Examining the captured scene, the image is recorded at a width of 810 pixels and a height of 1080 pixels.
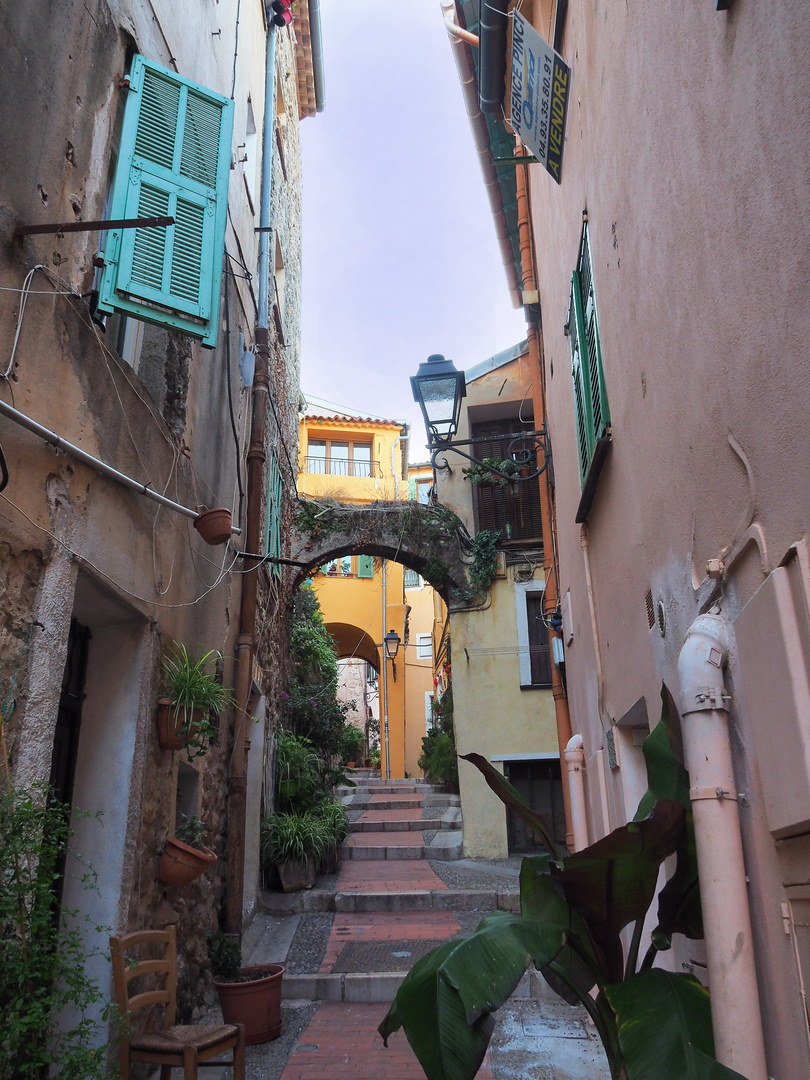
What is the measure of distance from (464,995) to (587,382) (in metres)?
3.70

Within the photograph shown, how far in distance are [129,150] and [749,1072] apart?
485 cm

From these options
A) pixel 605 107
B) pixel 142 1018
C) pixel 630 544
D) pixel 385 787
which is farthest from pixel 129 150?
pixel 385 787

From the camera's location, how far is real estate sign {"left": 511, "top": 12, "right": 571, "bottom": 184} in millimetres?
5332

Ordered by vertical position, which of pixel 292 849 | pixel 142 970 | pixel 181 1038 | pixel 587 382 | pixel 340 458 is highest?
pixel 340 458

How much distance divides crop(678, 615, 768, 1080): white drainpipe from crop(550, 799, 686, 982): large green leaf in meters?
0.14

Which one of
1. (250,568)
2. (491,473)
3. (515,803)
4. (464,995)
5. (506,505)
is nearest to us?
(464,995)

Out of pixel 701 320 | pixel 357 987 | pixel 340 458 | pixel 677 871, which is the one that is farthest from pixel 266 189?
pixel 340 458

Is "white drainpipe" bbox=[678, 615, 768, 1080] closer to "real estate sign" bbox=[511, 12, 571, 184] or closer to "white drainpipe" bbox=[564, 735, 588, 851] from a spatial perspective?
"white drainpipe" bbox=[564, 735, 588, 851]

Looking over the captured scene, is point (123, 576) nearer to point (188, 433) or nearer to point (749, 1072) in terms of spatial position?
point (188, 433)

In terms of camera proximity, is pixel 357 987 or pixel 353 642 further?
pixel 353 642

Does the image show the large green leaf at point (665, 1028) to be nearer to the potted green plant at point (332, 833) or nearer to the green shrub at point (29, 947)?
the green shrub at point (29, 947)

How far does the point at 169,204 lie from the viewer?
466cm

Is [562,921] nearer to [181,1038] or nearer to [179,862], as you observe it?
[181,1038]

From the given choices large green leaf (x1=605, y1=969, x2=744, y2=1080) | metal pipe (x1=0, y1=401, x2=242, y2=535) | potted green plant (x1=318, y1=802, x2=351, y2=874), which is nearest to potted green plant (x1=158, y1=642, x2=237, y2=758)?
metal pipe (x1=0, y1=401, x2=242, y2=535)
